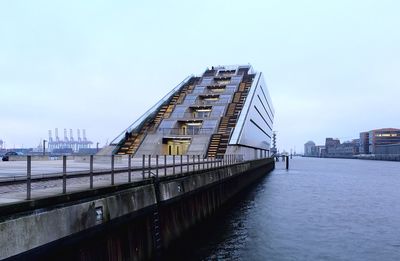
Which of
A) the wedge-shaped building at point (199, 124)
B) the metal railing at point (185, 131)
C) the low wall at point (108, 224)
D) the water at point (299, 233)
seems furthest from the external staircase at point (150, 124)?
the low wall at point (108, 224)

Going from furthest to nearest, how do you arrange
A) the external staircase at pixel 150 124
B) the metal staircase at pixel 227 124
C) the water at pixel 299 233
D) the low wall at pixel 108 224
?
the external staircase at pixel 150 124, the metal staircase at pixel 227 124, the water at pixel 299 233, the low wall at pixel 108 224

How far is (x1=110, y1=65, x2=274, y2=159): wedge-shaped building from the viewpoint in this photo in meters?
52.7

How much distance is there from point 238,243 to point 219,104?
50.6m

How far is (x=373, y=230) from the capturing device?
22484mm

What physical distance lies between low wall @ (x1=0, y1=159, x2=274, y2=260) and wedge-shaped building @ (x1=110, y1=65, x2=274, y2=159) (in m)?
27.3

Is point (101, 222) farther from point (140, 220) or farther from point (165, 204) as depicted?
point (165, 204)

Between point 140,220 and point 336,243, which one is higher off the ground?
point 140,220

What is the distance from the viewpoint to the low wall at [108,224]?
7758 mm

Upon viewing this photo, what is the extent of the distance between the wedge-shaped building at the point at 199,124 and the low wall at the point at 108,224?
27.3m

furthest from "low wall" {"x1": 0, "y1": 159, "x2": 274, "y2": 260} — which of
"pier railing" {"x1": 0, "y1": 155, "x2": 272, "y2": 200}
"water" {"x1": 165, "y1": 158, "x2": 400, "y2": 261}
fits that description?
"water" {"x1": 165, "y1": 158, "x2": 400, "y2": 261}

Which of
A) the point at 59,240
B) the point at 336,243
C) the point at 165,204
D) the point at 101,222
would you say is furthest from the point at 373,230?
the point at 59,240

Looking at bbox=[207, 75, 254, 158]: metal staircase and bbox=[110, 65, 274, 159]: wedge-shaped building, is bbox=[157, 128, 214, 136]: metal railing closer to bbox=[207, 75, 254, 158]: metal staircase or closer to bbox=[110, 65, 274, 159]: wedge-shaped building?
bbox=[110, 65, 274, 159]: wedge-shaped building

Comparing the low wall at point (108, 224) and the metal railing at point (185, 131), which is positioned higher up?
the metal railing at point (185, 131)

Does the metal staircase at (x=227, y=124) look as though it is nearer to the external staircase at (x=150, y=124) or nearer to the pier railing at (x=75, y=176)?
the external staircase at (x=150, y=124)
